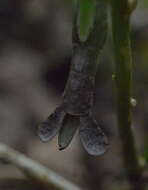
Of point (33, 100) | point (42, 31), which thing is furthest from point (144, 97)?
point (42, 31)

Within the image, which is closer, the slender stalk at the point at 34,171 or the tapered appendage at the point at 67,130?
the tapered appendage at the point at 67,130

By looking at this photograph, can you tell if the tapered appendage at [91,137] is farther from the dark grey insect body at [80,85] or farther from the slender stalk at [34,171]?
the slender stalk at [34,171]

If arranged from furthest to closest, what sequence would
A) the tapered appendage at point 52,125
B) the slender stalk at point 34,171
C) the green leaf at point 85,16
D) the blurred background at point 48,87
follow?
the blurred background at point 48,87
the slender stalk at point 34,171
the tapered appendage at point 52,125
the green leaf at point 85,16

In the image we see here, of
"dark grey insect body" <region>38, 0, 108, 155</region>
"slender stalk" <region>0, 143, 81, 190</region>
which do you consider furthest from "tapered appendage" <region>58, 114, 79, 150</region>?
"slender stalk" <region>0, 143, 81, 190</region>

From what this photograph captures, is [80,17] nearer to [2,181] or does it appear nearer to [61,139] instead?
[61,139]

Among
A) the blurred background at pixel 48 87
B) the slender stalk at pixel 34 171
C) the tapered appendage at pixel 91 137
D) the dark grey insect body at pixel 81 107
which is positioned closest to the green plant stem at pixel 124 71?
the dark grey insect body at pixel 81 107

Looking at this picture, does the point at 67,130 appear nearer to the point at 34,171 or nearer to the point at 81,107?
the point at 81,107
